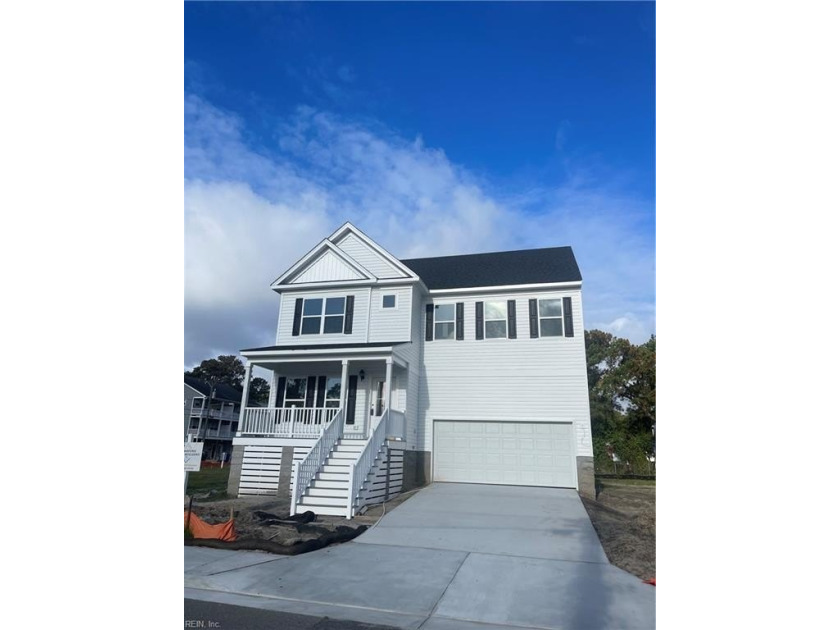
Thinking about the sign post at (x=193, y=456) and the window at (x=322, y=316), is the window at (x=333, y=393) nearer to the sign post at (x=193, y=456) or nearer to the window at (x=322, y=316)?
the window at (x=322, y=316)

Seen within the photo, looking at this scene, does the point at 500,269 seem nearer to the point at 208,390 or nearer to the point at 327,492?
the point at 327,492

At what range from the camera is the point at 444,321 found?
50.9 ft

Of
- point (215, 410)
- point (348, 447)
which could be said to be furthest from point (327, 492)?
point (215, 410)

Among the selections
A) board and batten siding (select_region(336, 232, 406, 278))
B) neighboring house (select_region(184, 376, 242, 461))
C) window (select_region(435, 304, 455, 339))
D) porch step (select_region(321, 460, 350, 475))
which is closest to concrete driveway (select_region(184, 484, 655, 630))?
porch step (select_region(321, 460, 350, 475))

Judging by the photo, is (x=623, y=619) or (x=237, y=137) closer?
(x=623, y=619)

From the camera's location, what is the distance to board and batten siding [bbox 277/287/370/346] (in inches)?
568

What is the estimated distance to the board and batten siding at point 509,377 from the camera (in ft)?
45.2
